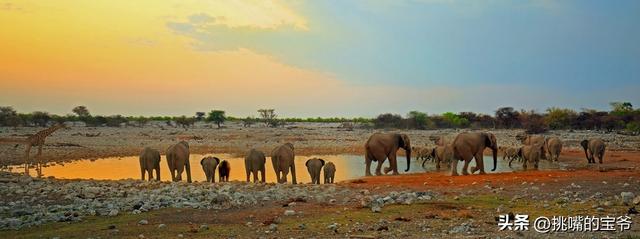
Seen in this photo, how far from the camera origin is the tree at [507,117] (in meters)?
92.2

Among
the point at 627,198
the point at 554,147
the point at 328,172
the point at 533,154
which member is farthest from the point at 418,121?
the point at 627,198

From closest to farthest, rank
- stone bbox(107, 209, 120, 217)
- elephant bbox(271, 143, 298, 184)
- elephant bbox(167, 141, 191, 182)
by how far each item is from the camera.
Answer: stone bbox(107, 209, 120, 217) → elephant bbox(271, 143, 298, 184) → elephant bbox(167, 141, 191, 182)

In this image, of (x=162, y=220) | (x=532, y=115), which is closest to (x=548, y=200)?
(x=162, y=220)

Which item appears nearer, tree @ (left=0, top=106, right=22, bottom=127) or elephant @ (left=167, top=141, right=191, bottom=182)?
elephant @ (left=167, top=141, right=191, bottom=182)

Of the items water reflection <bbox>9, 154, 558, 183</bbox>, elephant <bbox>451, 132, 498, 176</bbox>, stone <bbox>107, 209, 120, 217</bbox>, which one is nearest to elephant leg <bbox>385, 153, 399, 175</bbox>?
water reflection <bbox>9, 154, 558, 183</bbox>

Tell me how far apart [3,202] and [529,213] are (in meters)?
12.8

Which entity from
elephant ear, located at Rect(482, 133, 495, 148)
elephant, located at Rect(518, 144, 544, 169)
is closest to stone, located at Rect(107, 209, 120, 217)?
elephant ear, located at Rect(482, 133, 495, 148)

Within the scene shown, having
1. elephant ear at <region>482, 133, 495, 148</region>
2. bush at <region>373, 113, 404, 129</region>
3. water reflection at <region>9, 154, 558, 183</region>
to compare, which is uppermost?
bush at <region>373, 113, 404, 129</region>

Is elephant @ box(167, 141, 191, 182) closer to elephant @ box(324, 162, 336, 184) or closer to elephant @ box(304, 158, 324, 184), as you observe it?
elephant @ box(304, 158, 324, 184)

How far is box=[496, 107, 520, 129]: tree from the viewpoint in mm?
92188

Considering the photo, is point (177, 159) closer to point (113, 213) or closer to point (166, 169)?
point (166, 169)

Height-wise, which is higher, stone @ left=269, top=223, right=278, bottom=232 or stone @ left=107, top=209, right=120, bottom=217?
stone @ left=107, top=209, right=120, bottom=217

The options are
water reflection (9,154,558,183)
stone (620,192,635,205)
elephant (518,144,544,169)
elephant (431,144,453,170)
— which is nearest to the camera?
stone (620,192,635,205)

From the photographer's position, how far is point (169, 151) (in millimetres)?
25047
